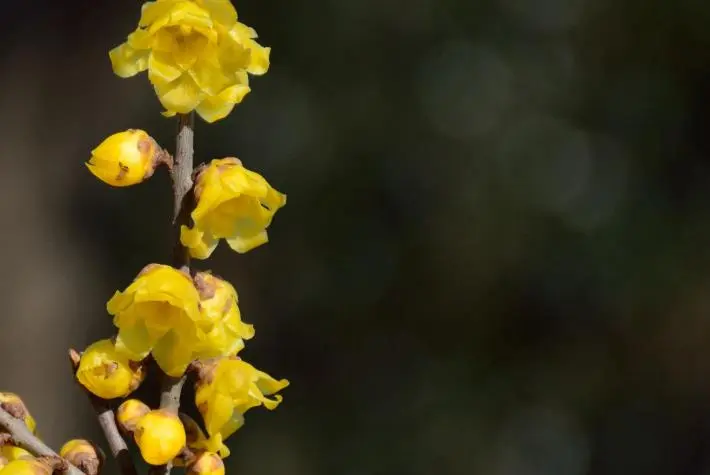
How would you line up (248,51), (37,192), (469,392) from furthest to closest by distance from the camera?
(469,392) → (37,192) → (248,51)

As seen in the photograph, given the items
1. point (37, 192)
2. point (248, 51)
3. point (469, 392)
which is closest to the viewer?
point (248, 51)

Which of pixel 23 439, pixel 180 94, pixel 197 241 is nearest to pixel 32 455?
pixel 23 439

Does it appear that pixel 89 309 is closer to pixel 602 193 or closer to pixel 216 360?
pixel 602 193

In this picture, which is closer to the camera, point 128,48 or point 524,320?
point 128,48

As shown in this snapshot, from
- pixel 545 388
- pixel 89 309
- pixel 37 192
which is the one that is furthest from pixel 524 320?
pixel 37 192

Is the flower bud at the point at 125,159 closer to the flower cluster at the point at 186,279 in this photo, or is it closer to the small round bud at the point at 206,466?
the flower cluster at the point at 186,279

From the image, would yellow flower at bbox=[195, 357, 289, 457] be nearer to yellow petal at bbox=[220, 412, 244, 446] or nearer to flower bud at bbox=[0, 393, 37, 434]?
yellow petal at bbox=[220, 412, 244, 446]

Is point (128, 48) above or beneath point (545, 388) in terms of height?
above

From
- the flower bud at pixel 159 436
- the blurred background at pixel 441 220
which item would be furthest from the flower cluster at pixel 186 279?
the blurred background at pixel 441 220

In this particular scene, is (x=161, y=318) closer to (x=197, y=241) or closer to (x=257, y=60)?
(x=197, y=241)
